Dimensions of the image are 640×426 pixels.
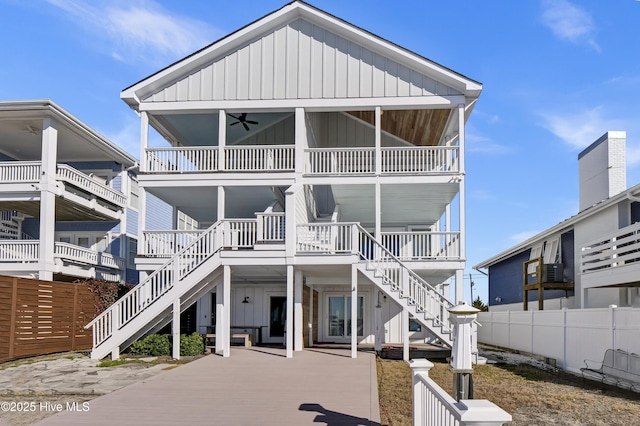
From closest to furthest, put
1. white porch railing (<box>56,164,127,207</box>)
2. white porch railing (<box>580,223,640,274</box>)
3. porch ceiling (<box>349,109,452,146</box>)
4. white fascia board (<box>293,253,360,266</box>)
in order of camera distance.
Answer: white porch railing (<box>580,223,640,274</box>) < white fascia board (<box>293,253,360,266</box>) < porch ceiling (<box>349,109,452,146</box>) < white porch railing (<box>56,164,127,207</box>)

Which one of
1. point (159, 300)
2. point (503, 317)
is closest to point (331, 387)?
point (159, 300)

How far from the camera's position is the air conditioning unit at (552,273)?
22125 mm

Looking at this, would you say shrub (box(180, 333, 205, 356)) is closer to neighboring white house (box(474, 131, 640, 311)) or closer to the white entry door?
the white entry door

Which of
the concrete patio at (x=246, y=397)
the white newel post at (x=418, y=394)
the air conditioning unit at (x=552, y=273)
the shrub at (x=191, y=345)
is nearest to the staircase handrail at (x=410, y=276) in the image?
the concrete patio at (x=246, y=397)

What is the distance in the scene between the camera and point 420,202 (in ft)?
66.3

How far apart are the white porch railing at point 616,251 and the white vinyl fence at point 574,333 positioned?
208 centimetres

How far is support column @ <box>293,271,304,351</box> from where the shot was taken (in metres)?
16.2

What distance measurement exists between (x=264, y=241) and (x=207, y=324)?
6.09 meters

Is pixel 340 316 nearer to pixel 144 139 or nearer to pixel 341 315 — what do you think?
pixel 341 315

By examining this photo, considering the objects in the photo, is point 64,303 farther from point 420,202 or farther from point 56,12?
point 420,202

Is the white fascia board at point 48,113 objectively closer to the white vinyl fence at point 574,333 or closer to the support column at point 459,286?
the support column at point 459,286

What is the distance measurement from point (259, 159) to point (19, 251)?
382 inches

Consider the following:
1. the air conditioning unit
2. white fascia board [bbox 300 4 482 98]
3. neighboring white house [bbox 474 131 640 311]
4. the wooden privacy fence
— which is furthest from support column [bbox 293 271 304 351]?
the air conditioning unit

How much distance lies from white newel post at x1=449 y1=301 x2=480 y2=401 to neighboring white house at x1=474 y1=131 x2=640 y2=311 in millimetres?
10088
